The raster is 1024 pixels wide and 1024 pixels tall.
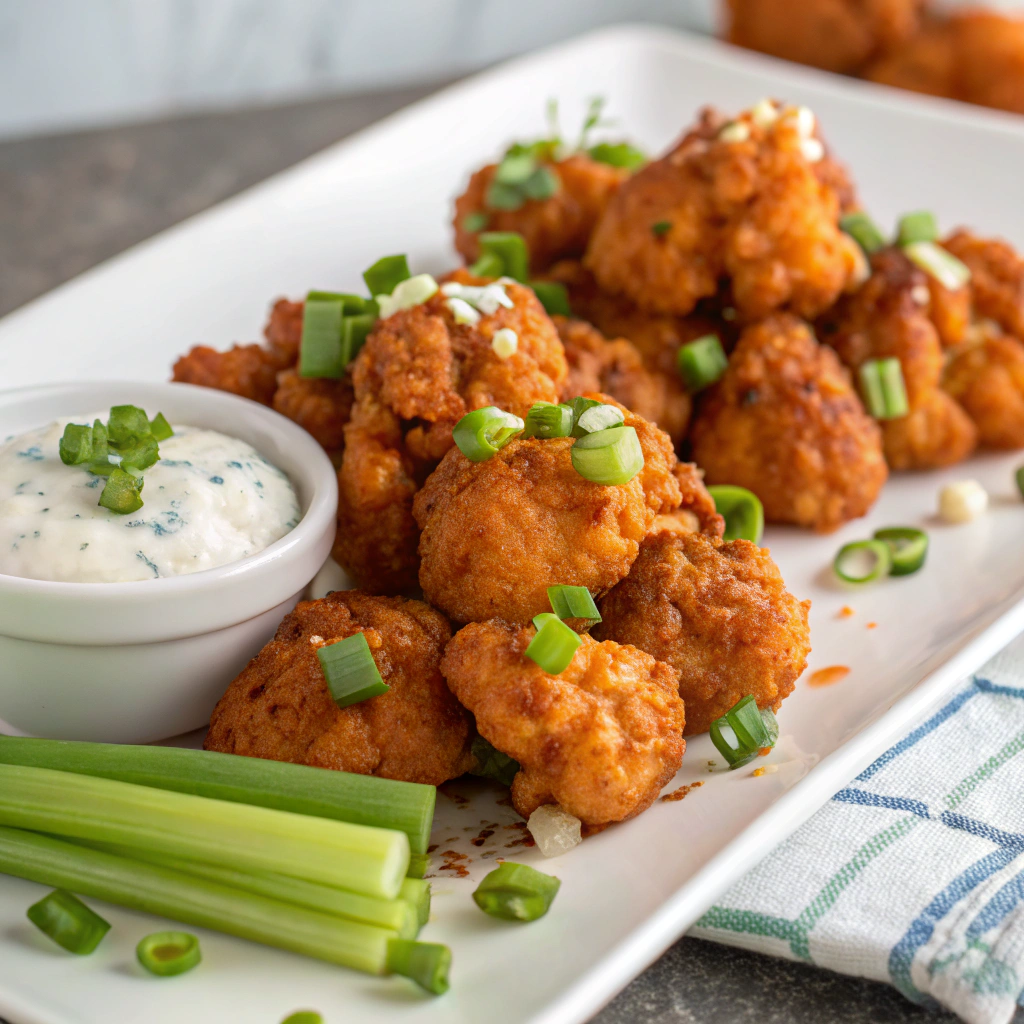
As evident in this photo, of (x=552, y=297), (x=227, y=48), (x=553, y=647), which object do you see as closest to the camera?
(x=553, y=647)

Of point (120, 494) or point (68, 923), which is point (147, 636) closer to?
point (120, 494)

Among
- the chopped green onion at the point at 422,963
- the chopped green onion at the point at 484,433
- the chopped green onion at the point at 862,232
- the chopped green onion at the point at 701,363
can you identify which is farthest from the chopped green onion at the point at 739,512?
the chopped green onion at the point at 422,963

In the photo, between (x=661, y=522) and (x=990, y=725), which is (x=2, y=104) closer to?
(x=661, y=522)

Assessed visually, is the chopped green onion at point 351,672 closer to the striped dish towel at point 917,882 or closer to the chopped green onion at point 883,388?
the striped dish towel at point 917,882

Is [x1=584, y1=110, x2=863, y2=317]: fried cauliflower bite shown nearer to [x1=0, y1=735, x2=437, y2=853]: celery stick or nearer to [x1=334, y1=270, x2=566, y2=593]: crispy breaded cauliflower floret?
[x1=334, y1=270, x2=566, y2=593]: crispy breaded cauliflower floret

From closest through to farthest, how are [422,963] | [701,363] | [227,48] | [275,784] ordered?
[422,963], [275,784], [701,363], [227,48]

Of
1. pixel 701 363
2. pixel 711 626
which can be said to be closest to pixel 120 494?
pixel 711 626
